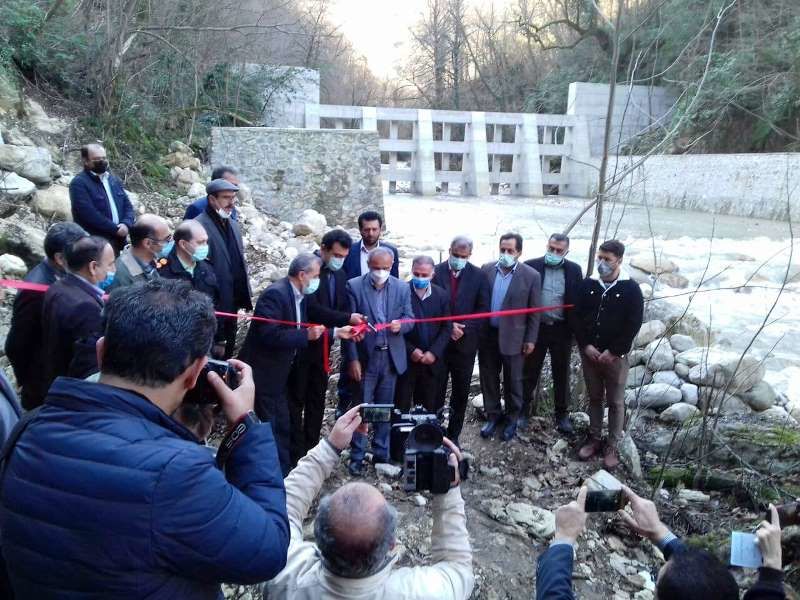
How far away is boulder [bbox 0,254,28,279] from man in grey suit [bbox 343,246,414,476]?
371cm

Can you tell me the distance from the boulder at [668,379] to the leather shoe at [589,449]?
5.78 feet

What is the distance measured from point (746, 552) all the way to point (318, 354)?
2.68 meters

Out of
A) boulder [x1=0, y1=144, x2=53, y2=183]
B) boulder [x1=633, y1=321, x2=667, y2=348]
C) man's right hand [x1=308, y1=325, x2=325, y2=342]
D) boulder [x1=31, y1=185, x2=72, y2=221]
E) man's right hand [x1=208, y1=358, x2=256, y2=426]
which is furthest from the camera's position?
boulder [x1=0, y1=144, x2=53, y2=183]

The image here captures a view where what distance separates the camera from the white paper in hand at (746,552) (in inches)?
70.7

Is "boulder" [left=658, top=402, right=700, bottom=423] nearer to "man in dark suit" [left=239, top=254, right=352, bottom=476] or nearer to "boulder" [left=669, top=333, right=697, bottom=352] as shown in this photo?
"boulder" [left=669, top=333, right=697, bottom=352]

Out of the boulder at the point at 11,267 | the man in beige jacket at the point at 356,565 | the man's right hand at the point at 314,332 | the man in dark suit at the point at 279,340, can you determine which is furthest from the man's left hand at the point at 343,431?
the boulder at the point at 11,267

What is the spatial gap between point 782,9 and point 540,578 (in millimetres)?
19574

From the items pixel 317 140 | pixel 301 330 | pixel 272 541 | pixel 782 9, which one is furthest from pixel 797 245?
pixel 272 541

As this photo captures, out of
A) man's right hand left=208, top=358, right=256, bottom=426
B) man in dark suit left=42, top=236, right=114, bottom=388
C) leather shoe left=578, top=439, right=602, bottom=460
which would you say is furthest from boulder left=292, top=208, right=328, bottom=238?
man's right hand left=208, top=358, right=256, bottom=426

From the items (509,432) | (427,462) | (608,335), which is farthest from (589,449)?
(427,462)

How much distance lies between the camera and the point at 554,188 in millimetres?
24359

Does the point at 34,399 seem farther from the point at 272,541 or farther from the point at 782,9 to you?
the point at 782,9

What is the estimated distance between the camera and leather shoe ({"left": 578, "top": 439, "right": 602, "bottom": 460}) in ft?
14.1

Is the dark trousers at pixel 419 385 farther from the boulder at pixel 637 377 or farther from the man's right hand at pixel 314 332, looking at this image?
the boulder at pixel 637 377
